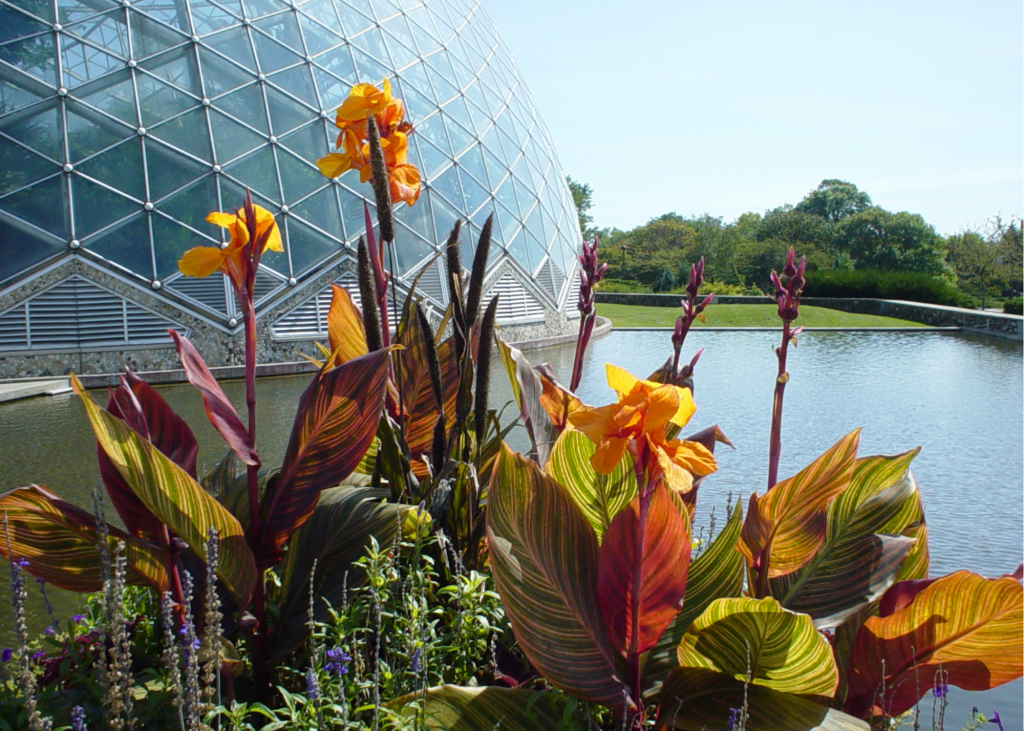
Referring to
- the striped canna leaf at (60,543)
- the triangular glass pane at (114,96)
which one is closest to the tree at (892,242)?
the triangular glass pane at (114,96)

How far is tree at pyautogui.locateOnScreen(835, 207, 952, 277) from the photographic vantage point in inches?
1743

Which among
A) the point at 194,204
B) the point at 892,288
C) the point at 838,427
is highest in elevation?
the point at 194,204

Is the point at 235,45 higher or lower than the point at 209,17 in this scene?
lower

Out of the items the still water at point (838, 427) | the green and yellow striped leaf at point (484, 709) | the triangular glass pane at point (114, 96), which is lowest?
the still water at point (838, 427)

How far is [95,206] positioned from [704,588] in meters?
10.1

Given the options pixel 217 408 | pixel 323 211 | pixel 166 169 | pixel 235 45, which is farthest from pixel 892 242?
pixel 217 408

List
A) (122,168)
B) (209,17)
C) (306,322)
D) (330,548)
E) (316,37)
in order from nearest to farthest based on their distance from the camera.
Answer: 1. (330,548)
2. (122,168)
3. (306,322)
4. (209,17)
5. (316,37)

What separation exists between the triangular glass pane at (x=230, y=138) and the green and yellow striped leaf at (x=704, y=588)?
10194 mm

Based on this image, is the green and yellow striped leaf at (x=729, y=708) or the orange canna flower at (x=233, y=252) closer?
the green and yellow striped leaf at (x=729, y=708)

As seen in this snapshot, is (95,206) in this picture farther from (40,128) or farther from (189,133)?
(189,133)

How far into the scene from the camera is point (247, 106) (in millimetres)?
10734

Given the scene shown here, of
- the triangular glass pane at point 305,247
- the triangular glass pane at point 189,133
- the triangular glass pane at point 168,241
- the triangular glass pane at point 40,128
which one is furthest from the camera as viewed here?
the triangular glass pane at point 305,247

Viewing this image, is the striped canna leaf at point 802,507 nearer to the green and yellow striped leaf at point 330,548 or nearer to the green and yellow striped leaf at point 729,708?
the green and yellow striped leaf at point 729,708

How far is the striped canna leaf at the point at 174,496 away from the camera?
1.36 meters
